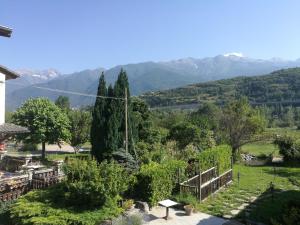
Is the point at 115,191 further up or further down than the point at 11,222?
further up

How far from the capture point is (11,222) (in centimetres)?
1402

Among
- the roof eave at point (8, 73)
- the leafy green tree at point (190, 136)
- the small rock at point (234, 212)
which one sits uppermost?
the roof eave at point (8, 73)

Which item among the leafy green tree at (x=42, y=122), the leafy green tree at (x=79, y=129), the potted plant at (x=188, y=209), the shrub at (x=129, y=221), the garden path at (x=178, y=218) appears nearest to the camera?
the shrub at (x=129, y=221)

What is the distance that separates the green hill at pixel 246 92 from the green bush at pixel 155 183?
112 m

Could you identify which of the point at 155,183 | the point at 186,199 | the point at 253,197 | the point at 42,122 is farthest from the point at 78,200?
the point at 42,122

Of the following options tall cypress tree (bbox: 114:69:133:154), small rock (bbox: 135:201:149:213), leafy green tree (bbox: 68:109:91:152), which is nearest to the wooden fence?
small rock (bbox: 135:201:149:213)

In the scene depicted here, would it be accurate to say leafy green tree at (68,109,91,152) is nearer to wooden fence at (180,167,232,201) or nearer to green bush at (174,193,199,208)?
wooden fence at (180,167,232,201)

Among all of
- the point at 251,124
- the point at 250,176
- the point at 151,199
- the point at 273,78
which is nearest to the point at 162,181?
the point at 151,199

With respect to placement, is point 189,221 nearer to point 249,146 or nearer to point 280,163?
point 280,163

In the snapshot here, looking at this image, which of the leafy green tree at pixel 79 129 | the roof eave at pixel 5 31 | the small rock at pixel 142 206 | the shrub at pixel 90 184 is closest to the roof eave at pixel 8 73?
the roof eave at pixel 5 31

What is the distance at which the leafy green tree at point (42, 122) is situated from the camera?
105ft

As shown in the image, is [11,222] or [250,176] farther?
[250,176]

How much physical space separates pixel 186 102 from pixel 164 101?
1014 centimetres

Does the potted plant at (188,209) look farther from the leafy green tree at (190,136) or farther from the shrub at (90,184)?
the leafy green tree at (190,136)
